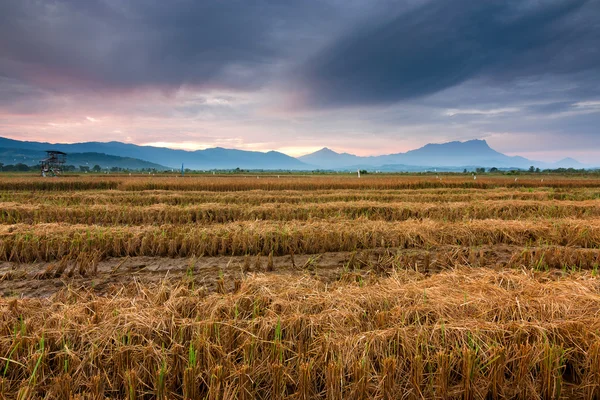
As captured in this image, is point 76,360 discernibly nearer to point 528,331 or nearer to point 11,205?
point 528,331

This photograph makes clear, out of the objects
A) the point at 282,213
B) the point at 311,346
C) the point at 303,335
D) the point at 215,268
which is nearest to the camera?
the point at 311,346

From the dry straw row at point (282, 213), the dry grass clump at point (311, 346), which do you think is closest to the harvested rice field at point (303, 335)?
the dry grass clump at point (311, 346)

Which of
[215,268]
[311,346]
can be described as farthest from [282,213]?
[311,346]

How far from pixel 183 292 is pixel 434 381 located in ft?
11.7

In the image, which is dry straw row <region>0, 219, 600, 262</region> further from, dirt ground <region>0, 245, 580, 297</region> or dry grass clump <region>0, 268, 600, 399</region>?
dry grass clump <region>0, 268, 600, 399</region>

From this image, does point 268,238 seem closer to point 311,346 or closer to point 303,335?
point 303,335

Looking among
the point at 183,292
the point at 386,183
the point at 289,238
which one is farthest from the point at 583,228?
the point at 386,183

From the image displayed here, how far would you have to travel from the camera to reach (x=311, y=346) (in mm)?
3080

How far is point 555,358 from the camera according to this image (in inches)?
108

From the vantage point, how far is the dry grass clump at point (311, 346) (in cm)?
257

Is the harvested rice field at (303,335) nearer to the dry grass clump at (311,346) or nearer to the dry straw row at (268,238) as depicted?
the dry grass clump at (311,346)

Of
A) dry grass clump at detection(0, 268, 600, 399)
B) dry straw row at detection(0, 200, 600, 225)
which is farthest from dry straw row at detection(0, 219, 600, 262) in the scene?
dry grass clump at detection(0, 268, 600, 399)

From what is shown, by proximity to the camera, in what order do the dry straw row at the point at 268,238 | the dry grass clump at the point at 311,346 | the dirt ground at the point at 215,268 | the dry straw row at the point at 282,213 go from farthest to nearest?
the dry straw row at the point at 282,213 < the dry straw row at the point at 268,238 < the dirt ground at the point at 215,268 < the dry grass clump at the point at 311,346

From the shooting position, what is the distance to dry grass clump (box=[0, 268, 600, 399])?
2.57 metres
